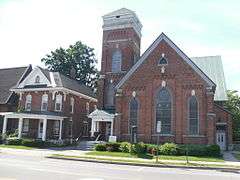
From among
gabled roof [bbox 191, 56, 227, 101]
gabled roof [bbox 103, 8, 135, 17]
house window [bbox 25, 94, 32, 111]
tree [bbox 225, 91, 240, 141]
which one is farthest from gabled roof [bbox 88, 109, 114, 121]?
tree [bbox 225, 91, 240, 141]

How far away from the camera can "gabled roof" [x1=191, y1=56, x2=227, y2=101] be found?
37759mm

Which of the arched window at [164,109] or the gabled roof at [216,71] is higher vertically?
the gabled roof at [216,71]

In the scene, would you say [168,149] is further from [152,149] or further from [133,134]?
[133,134]

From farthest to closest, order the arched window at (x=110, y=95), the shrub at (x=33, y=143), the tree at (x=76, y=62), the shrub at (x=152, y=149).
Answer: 1. the tree at (x=76, y=62)
2. the arched window at (x=110, y=95)
3. the shrub at (x=33, y=143)
4. the shrub at (x=152, y=149)

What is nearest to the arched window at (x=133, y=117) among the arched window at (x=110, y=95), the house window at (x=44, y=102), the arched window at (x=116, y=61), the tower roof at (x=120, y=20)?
the arched window at (x=110, y=95)

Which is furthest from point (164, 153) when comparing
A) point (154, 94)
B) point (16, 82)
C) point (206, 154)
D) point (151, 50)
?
point (16, 82)

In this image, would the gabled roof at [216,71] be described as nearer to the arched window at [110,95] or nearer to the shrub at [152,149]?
the arched window at [110,95]

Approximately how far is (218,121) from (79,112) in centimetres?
1909

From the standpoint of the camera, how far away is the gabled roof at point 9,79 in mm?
43509

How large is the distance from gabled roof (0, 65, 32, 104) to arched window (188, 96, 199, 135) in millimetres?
26037

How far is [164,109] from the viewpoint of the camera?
102 feet

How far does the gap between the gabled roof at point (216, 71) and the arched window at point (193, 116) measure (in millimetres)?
8815

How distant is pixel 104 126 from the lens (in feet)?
121

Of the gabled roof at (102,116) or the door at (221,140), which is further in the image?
the door at (221,140)
